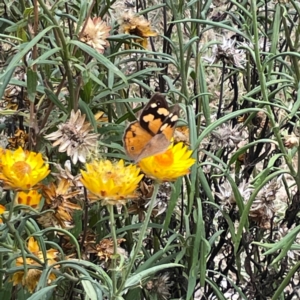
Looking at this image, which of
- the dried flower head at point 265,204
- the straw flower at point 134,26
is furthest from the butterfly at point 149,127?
the straw flower at point 134,26

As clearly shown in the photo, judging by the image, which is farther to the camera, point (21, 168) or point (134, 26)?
point (134, 26)

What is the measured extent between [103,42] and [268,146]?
46cm

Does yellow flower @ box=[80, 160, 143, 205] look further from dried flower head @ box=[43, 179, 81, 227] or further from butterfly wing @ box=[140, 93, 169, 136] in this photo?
dried flower head @ box=[43, 179, 81, 227]

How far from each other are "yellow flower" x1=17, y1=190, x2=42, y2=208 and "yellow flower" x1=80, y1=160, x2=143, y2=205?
0.20m

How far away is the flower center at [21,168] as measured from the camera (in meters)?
0.89

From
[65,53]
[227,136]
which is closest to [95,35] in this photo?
[65,53]

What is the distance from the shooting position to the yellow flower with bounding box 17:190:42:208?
101cm

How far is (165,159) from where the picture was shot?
838 millimetres

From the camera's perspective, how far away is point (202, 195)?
1.37 m

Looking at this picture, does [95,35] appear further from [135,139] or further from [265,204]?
[265,204]

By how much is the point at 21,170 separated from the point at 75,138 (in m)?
0.12

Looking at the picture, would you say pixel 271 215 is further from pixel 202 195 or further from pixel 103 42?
pixel 103 42

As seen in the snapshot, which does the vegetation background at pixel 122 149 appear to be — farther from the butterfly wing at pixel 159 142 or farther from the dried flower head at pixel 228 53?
the butterfly wing at pixel 159 142

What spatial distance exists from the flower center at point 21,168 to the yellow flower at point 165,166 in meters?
0.17
